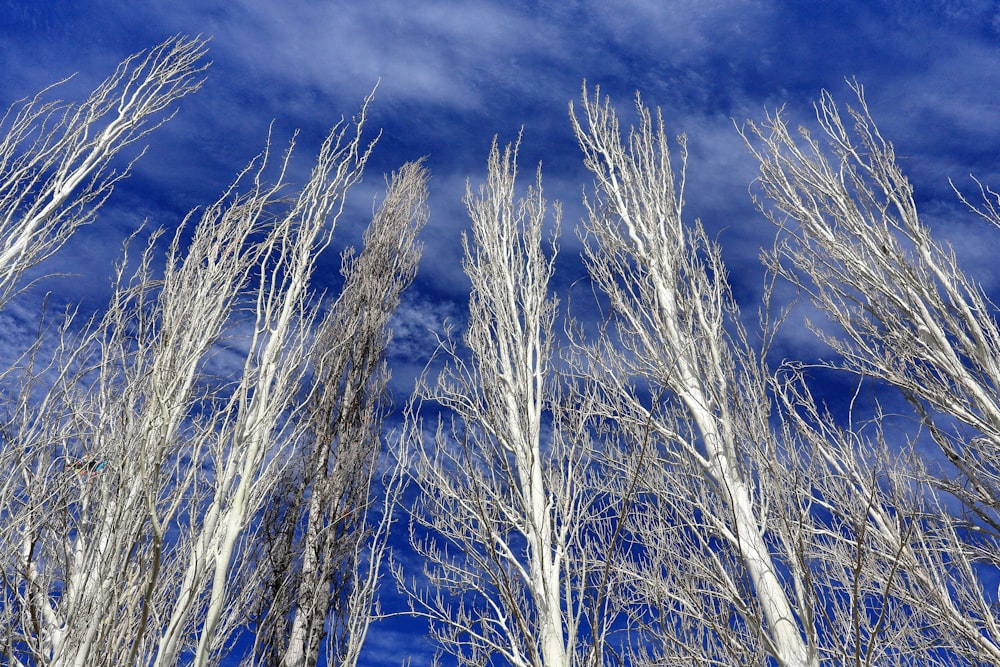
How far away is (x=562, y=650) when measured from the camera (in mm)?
3828

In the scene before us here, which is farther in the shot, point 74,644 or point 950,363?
point 950,363

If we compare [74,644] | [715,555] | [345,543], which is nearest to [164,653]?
[74,644]

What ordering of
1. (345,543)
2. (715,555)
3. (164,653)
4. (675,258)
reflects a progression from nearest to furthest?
(164,653) → (715,555) → (675,258) → (345,543)

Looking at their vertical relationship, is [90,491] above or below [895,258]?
below

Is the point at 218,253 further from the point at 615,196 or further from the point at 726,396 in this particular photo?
the point at 615,196

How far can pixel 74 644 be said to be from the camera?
3094 mm

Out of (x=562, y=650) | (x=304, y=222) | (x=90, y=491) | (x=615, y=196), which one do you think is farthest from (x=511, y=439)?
(x=615, y=196)

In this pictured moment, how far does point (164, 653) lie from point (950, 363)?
599cm

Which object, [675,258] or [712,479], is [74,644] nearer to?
[712,479]

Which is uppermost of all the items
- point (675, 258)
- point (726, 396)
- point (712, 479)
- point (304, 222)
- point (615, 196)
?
point (615, 196)

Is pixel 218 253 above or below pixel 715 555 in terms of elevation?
above

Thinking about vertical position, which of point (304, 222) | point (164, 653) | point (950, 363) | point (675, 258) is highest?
point (675, 258)

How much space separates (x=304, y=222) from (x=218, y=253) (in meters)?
1.18

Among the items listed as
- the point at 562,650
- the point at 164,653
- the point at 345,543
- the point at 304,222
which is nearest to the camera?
the point at 164,653
